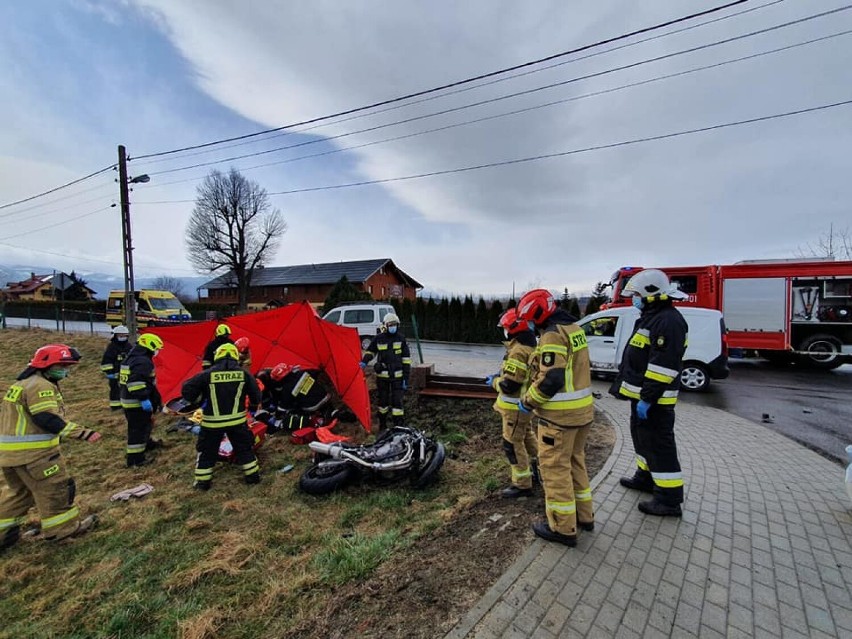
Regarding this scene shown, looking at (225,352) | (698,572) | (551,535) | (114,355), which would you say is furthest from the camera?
(114,355)

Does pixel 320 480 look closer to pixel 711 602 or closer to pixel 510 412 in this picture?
pixel 510 412

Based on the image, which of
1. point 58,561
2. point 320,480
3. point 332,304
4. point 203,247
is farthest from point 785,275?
point 203,247

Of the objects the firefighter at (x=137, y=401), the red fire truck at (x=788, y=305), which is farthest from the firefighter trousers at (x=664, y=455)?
the red fire truck at (x=788, y=305)

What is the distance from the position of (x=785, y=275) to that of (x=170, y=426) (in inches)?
639

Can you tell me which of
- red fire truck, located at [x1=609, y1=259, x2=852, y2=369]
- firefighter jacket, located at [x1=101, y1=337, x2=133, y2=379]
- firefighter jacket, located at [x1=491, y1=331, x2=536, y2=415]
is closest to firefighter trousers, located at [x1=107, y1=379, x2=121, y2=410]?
firefighter jacket, located at [x1=101, y1=337, x2=133, y2=379]

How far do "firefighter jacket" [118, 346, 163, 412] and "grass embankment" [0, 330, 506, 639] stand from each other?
94 cm

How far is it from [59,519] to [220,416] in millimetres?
1539

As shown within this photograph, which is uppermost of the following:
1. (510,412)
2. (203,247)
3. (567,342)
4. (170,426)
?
(203,247)

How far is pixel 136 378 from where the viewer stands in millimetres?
5188

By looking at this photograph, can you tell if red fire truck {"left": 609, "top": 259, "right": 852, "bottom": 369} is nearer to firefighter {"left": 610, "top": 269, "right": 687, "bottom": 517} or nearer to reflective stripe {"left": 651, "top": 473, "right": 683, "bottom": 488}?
firefighter {"left": 610, "top": 269, "right": 687, "bottom": 517}

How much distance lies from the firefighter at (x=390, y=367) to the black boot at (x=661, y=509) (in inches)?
154

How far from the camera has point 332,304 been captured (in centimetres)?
2353

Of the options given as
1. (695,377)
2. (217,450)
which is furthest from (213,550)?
(695,377)

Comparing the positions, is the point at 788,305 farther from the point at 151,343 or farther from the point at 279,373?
the point at 151,343
